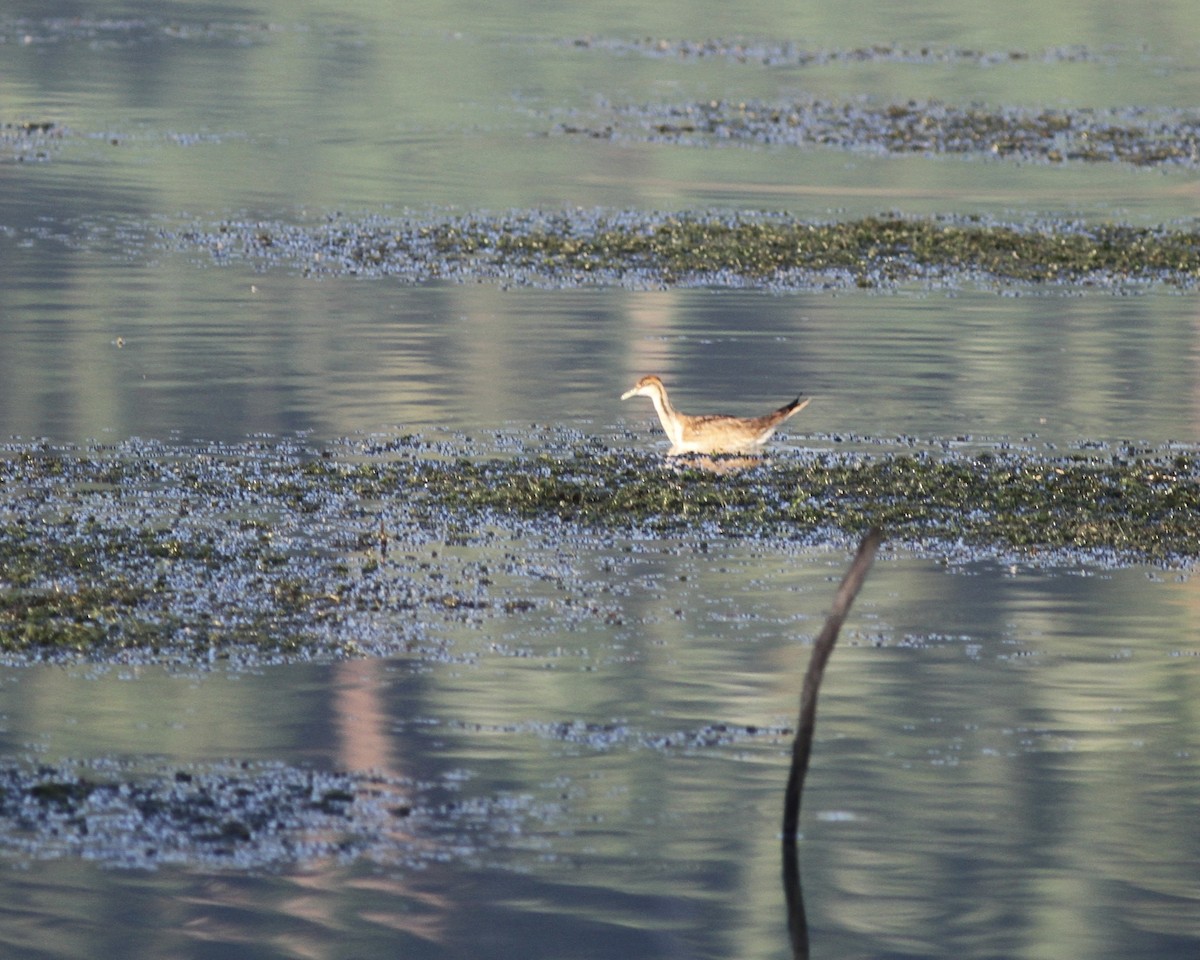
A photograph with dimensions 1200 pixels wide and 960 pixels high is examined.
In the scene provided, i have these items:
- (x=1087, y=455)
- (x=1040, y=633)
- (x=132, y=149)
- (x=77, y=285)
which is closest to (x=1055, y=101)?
(x=132, y=149)

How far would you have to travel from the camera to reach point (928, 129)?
3888 centimetres

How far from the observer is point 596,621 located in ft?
40.0

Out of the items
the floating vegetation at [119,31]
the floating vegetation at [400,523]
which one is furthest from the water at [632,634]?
the floating vegetation at [119,31]

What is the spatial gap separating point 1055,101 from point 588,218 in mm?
19056

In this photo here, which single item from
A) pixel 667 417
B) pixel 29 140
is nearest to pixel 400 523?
pixel 667 417

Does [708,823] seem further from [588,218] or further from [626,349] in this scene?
[588,218]

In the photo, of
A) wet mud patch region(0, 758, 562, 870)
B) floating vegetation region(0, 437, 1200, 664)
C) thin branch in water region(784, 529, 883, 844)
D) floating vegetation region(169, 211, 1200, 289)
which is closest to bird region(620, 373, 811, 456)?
floating vegetation region(0, 437, 1200, 664)

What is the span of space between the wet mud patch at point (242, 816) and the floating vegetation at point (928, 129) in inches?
1093

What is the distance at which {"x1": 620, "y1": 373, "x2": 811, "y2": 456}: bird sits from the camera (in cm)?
1605

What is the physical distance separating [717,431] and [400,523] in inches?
117

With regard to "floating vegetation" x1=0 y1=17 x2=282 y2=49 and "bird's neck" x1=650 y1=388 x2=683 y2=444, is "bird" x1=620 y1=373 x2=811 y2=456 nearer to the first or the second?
"bird's neck" x1=650 y1=388 x2=683 y2=444

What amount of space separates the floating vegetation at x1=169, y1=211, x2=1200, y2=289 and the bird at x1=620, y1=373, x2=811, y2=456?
26.2ft

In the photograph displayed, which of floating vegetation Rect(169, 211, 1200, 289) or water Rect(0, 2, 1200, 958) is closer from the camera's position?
water Rect(0, 2, 1200, 958)

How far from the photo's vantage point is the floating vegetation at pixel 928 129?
3681 cm
